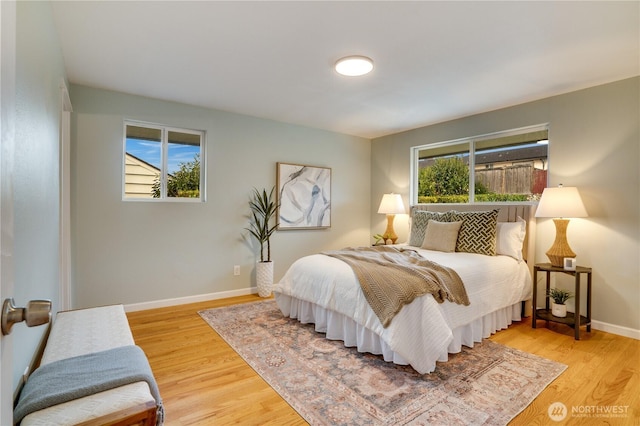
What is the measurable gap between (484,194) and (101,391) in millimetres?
4203

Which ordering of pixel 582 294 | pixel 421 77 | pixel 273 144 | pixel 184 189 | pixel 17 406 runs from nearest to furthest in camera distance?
pixel 17 406 → pixel 421 77 → pixel 582 294 → pixel 184 189 → pixel 273 144

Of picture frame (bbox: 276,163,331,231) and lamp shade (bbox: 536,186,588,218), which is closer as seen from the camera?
lamp shade (bbox: 536,186,588,218)

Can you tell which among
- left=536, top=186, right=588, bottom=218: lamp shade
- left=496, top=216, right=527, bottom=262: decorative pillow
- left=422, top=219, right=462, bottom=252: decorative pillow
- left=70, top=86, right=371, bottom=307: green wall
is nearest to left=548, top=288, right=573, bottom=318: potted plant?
left=496, top=216, right=527, bottom=262: decorative pillow

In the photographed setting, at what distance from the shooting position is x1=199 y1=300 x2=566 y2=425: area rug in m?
1.79

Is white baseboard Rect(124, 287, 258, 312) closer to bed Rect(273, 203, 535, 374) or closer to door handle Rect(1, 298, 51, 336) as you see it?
bed Rect(273, 203, 535, 374)

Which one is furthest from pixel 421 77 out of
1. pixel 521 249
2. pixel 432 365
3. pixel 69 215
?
pixel 69 215

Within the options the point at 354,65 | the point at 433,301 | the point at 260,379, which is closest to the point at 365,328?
the point at 433,301

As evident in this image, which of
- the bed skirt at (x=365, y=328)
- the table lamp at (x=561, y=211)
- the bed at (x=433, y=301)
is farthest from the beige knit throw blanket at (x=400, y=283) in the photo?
the table lamp at (x=561, y=211)

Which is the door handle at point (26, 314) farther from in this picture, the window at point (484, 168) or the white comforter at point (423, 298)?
the window at point (484, 168)

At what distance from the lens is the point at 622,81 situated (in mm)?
2982

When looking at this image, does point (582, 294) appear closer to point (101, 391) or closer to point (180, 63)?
point (101, 391)

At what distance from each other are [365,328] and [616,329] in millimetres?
2462

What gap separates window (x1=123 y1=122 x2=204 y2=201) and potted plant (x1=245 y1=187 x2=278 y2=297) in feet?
2.25

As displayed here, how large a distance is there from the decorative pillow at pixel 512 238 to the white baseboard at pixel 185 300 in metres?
2.98
